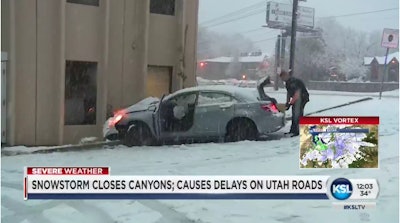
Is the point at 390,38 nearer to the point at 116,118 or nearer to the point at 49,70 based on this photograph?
the point at 116,118

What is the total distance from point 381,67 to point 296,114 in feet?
1.68

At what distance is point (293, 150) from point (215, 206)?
493mm

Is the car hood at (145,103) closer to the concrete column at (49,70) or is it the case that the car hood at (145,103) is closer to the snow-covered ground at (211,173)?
the snow-covered ground at (211,173)

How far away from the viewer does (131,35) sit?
7.61ft

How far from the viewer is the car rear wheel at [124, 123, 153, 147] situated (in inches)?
93.2

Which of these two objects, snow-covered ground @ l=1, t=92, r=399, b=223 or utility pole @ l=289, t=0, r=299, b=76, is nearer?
snow-covered ground @ l=1, t=92, r=399, b=223

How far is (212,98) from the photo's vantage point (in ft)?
7.75

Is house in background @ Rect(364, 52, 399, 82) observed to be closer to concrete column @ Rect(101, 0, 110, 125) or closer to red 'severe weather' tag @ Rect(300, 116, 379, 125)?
red 'severe weather' tag @ Rect(300, 116, 379, 125)

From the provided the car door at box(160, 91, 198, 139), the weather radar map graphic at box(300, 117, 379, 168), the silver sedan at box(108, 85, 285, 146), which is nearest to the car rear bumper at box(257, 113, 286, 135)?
the silver sedan at box(108, 85, 285, 146)

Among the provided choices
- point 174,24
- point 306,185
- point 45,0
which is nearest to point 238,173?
point 306,185

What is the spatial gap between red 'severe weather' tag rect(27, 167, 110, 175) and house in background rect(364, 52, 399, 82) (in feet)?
4.72

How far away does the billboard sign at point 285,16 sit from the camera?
2363 mm

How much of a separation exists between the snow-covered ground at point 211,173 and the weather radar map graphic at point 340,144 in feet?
0.11

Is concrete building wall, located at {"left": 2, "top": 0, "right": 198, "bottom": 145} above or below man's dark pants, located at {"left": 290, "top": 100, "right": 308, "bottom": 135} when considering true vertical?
above
